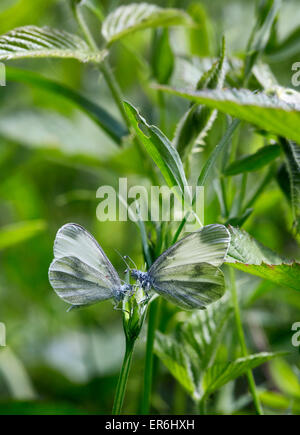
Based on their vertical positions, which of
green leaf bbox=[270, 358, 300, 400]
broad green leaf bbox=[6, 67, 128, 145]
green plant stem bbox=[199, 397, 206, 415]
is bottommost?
green leaf bbox=[270, 358, 300, 400]

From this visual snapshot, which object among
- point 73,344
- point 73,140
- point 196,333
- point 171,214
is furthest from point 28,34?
point 73,344

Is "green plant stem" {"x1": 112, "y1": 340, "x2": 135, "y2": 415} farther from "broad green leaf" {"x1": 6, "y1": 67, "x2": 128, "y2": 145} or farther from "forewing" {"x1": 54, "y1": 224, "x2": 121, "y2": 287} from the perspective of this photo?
"broad green leaf" {"x1": 6, "y1": 67, "x2": 128, "y2": 145}

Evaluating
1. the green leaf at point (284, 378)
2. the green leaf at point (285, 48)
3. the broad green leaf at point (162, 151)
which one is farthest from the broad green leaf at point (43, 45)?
the green leaf at point (284, 378)

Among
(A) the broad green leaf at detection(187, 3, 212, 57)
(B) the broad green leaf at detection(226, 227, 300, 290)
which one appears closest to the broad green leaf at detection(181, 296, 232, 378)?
(B) the broad green leaf at detection(226, 227, 300, 290)

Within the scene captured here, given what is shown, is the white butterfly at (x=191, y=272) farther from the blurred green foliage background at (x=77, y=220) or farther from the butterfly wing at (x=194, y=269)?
the blurred green foliage background at (x=77, y=220)

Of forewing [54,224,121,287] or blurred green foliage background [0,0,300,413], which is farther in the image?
blurred green foliage background [0,0,300,413]

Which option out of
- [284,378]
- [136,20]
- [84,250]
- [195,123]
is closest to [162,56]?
[136,20]

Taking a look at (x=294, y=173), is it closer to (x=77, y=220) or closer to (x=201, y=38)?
(x=201, y=38)
